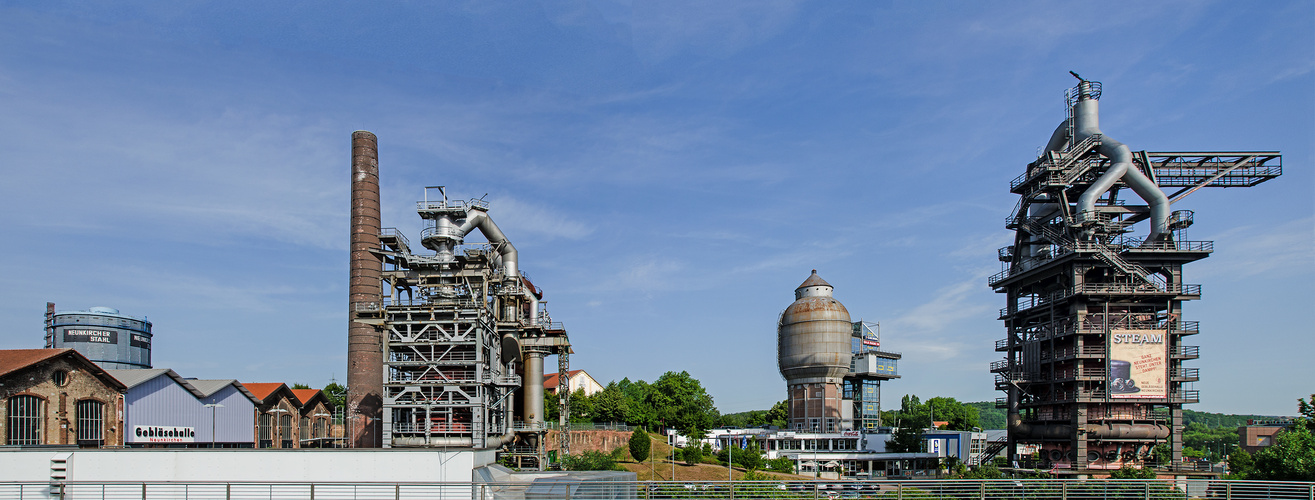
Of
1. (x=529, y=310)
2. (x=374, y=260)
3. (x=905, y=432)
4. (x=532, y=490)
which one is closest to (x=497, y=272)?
(x=529, y=310)

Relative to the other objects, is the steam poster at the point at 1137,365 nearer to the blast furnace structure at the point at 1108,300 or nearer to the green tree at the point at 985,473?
the blast furnace structure at the point at 1108,300

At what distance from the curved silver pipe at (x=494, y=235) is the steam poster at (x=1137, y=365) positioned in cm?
4306

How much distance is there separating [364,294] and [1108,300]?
55.2 m

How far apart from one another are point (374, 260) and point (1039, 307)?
52.2 m

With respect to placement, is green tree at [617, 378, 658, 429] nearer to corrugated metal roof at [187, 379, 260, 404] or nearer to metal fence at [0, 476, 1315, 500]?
corrugated metal roof at [187, 379, 260, 404]

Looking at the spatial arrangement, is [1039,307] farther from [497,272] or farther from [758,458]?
[497,272]

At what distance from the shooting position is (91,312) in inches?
3541

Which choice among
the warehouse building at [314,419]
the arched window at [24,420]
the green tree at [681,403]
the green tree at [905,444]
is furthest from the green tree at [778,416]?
the arched window at [24,420]

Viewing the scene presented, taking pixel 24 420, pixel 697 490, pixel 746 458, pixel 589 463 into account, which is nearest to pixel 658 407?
pixel 746 458

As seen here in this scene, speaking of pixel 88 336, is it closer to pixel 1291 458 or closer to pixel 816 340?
pixel 816 340

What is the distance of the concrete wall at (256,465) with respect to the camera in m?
35.9

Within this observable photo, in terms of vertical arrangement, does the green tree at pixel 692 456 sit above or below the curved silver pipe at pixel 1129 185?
below

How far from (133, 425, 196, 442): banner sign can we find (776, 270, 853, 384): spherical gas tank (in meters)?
56.2

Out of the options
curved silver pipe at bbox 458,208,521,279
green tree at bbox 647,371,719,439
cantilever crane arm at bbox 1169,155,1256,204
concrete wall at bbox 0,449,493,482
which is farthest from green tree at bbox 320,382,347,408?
cantilever crane arm at bbox 1169,155,1256,204
